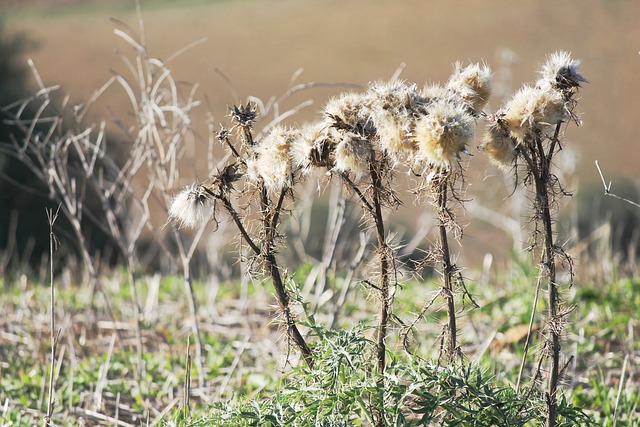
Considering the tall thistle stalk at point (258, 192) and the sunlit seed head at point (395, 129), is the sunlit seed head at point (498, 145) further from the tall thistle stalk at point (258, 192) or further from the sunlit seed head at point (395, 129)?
the tall thistle stalk at point (258, 192)

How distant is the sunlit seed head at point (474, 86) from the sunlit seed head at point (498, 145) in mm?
87

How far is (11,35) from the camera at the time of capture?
37.2ft

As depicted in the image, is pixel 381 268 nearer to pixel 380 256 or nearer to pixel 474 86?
pixel 380 256

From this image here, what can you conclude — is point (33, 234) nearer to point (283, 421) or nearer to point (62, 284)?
point (62, 284)

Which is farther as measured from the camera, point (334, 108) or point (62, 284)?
point (62, 284)

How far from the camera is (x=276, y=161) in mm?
1781

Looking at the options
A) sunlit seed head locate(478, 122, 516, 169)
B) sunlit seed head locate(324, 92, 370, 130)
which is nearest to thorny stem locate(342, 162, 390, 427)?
sunlit seed head locate(324, 92, 370, 130)

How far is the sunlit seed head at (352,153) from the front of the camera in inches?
66.1

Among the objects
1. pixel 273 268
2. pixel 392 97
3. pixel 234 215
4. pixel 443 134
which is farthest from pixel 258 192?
pixel 443 134

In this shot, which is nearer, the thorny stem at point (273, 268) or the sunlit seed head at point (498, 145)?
the sunlit seed head at point (498, 145)

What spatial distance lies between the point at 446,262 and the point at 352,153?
40 centimetres

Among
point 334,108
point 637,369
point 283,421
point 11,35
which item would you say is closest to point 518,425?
point 283,421

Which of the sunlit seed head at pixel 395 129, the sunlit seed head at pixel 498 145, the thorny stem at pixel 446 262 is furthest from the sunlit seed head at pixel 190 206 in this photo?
the sunlit seed head at pixel 498 145

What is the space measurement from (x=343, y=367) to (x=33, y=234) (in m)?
8.76
